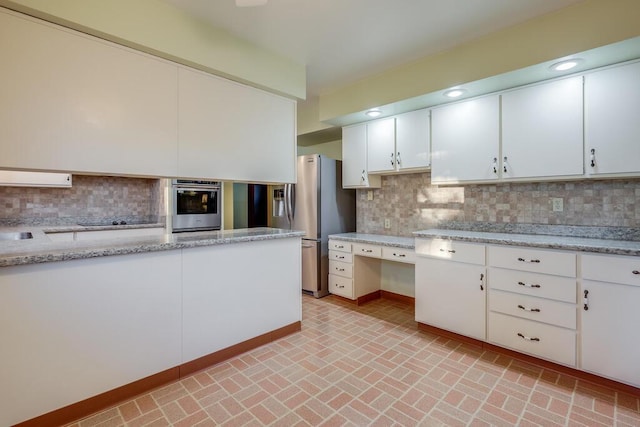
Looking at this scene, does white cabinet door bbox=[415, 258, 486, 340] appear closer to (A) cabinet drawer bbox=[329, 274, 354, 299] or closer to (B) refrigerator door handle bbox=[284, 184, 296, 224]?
(A) cabinet drawer bbox=[329, 274, 354, 299]

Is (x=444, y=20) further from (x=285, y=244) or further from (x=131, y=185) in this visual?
(x=131, y=185)

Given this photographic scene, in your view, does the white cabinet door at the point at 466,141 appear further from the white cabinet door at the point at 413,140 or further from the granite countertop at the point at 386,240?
the granite countertop at the point at 386,240

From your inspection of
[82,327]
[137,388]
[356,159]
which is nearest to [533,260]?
[356,159]

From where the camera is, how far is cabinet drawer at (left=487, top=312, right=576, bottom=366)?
210 cm

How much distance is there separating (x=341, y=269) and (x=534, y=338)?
2.04 m

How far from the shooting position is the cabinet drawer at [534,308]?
2.10 m

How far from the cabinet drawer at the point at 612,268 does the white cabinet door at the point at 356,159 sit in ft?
7.30

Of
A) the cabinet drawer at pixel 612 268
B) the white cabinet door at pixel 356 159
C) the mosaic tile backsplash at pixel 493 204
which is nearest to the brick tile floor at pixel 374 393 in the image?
the cabinet drawer at pixel 612 268

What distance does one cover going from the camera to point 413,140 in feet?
10.7

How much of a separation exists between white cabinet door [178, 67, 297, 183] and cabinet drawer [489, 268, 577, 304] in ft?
6.71

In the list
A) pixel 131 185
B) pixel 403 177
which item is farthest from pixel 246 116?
pixel 131 185

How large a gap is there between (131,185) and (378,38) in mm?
3629

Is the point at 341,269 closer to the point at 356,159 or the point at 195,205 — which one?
the point at 356,159

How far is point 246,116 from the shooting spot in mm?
2643
